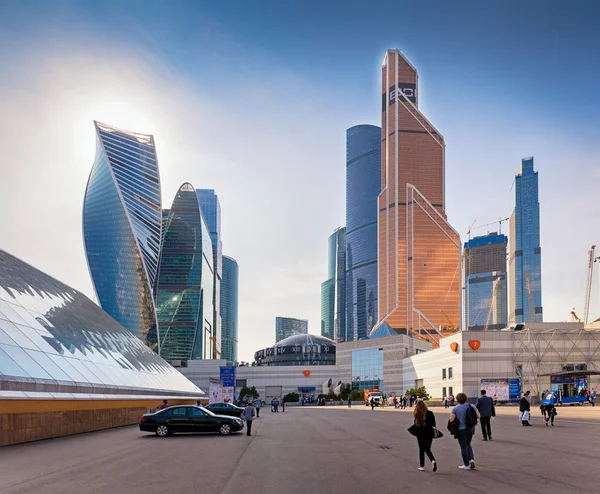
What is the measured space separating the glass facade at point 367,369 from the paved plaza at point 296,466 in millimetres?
121822

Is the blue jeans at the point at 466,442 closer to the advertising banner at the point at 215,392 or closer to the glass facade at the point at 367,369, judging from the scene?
the advertising banner at the point at 215,392

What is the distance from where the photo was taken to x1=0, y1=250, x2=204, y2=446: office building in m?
22.7

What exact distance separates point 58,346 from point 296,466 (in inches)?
692

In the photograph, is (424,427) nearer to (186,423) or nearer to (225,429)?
(225,429)

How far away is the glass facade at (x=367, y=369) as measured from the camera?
144m

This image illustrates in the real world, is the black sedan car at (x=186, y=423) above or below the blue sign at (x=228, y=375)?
above

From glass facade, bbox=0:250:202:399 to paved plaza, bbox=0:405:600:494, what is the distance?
9.35ft

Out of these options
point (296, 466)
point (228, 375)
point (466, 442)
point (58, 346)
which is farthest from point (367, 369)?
point (466, 442)

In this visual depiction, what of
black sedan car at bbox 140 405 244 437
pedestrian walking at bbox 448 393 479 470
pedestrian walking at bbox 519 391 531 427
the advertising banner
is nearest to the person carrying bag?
pedestrian walking at bbox 448 393 479 470

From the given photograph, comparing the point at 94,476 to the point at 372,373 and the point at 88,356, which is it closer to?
the point at 88,356

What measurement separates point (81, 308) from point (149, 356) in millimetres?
11388

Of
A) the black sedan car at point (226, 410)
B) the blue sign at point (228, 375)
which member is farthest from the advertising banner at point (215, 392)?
the black sedan car at point (226, 410)

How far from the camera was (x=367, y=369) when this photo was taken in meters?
148

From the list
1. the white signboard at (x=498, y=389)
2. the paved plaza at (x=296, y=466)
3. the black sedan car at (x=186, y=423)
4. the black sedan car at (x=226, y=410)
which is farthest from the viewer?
the white signboard at (x=498, y=389)
